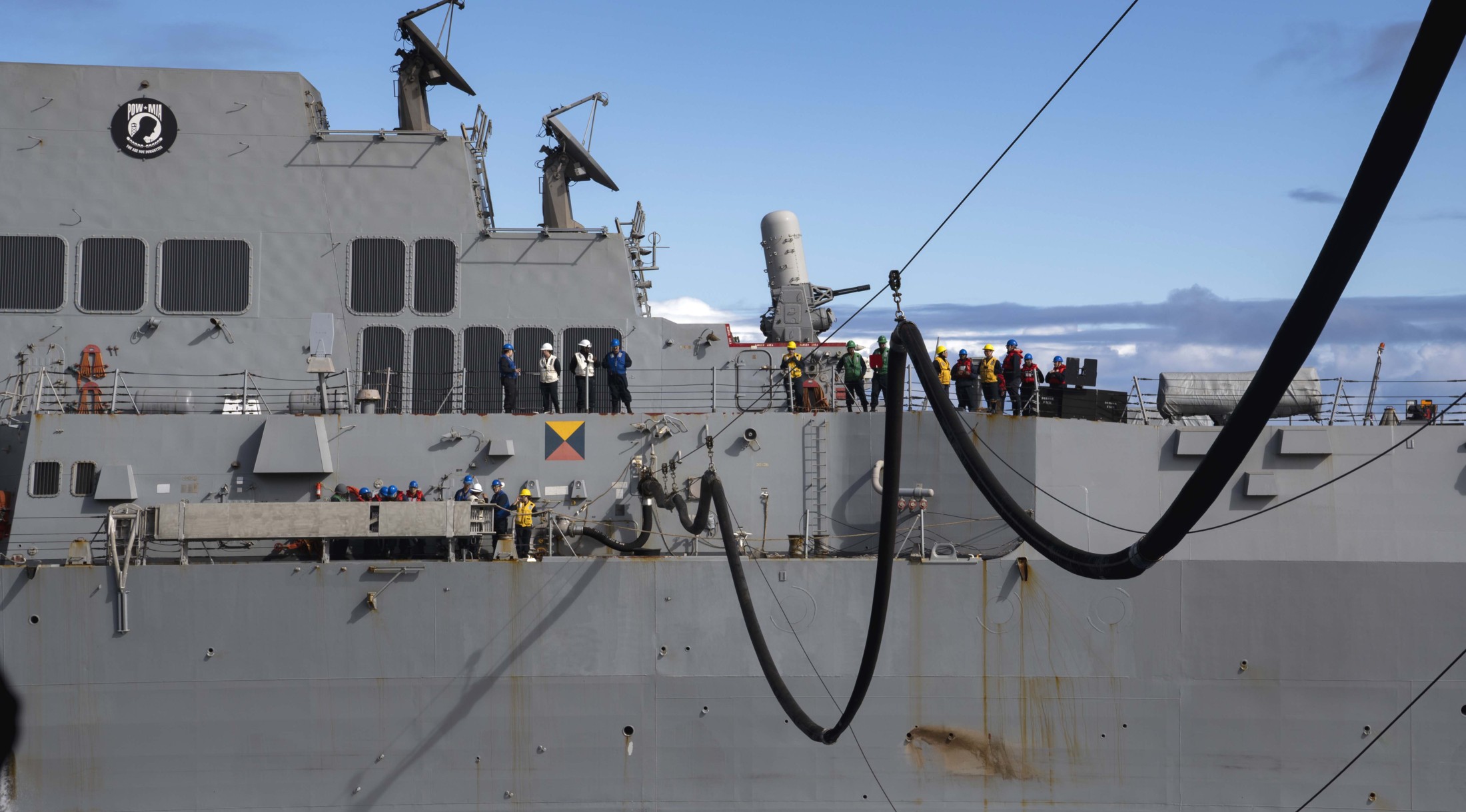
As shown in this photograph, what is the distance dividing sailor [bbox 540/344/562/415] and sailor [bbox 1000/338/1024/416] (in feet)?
17.4

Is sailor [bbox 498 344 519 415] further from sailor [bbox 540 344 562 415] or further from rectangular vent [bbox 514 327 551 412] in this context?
rectangular vent [bbox 514 327 551 412]

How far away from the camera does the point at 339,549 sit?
43.2ft

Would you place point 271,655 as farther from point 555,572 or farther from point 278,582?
point 555,572

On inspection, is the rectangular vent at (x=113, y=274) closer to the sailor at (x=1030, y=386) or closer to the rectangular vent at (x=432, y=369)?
the rectangular vent at (x=432, y=369)

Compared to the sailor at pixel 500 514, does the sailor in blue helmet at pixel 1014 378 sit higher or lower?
higher

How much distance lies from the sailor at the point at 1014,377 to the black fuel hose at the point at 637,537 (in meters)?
4.38

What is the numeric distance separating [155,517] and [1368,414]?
13652 mm

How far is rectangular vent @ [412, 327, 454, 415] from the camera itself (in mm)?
14828

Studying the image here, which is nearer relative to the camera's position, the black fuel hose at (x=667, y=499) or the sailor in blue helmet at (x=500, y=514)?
the black fuel hose at (x=667, y=499)

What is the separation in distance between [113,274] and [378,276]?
331 centimetres

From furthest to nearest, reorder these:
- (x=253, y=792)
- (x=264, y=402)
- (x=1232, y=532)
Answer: (x=264, y=402), (x=1232, y=532), (x=253, y=792)

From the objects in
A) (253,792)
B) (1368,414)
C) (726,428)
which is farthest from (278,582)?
(1368,414)

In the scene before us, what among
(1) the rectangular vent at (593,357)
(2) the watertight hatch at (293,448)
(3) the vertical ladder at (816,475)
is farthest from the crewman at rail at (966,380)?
(2) the watertight hatch at (293,448)

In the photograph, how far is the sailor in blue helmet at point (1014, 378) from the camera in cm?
1381
